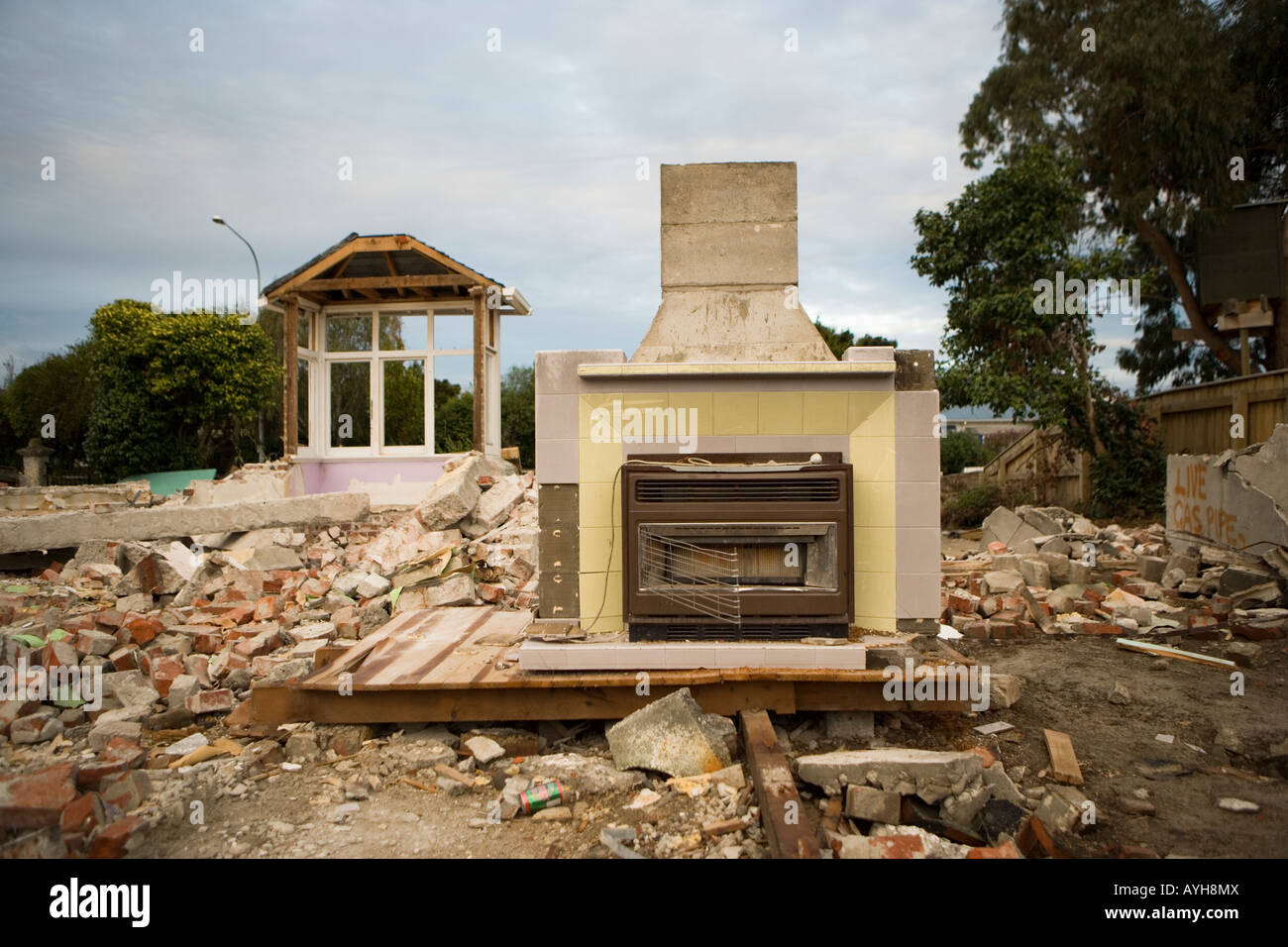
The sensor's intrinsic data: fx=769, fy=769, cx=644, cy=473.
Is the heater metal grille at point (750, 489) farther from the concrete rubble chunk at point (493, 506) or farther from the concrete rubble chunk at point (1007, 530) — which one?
the concrete rubble chunk at point (1007, 530)

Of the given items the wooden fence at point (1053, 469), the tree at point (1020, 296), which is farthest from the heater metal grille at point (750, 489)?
the wooden fence at point (1053, 469)

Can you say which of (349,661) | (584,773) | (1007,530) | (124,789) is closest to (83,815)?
(124,789)

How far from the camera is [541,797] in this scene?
11.7 feet

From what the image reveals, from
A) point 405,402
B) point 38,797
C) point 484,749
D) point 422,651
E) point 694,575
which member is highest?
point 405,402

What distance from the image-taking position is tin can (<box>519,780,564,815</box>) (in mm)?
3529

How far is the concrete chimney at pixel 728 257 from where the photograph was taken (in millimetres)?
4832

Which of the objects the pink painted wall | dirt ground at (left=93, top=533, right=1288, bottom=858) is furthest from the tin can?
the pink painted wall

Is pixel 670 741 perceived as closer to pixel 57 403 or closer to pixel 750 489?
pixel 750 489

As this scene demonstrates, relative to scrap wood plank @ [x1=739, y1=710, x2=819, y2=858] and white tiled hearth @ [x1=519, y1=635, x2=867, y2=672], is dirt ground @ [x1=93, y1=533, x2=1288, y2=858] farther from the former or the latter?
white tiled hearth @ [x1=519, y1=635, x2=867, y2=672]

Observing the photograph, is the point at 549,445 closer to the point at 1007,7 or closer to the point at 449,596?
the point at 449,596

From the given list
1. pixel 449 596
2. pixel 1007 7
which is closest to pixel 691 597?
pixel 449 596
